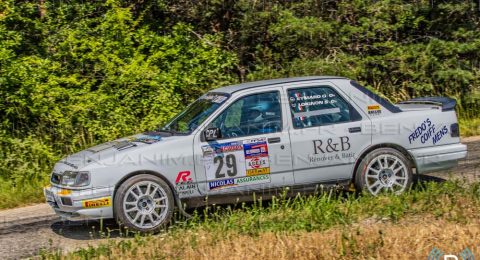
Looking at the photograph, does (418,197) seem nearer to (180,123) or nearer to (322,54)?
(180,123)

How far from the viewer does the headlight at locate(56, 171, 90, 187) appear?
26.5 feet

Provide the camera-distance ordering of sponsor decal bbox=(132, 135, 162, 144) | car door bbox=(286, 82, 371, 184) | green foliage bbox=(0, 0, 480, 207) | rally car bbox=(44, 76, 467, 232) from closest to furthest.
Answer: rally car bbox=(44, 76, 467, 232) < sponsor decal bbox=(132, 135, 162, 144) < car door bbox=(286, 82, 371, 184) < green foliage bbox=(0, 0, 480, 207)

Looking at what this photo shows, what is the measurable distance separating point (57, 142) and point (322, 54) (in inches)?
243

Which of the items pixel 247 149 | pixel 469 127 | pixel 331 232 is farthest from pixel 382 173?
pixel 469 127

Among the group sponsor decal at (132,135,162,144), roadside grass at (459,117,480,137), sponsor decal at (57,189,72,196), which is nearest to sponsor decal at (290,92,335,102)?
sponsor decal at (132,135,162,144)

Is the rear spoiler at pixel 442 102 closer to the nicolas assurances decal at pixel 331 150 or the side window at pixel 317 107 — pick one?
the side window at pixel 317 107

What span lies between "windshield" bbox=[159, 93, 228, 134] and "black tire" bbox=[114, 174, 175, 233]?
82cm

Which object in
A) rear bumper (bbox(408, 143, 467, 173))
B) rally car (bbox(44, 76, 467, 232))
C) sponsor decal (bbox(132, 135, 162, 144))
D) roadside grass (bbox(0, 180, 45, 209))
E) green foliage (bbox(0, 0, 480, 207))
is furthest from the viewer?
green foliage (bbox(0, 0, 480, 207))

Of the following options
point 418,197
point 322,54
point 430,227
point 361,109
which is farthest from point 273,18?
point 430,227

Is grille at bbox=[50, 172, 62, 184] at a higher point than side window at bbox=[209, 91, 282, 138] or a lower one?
lower

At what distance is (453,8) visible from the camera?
50.3ft

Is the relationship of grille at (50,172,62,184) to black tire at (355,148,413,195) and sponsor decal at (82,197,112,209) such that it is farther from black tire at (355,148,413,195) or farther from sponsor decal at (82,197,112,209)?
black tire at (355,148,413,195)

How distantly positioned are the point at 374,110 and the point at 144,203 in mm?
3178

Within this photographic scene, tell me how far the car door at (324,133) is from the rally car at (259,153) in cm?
1
